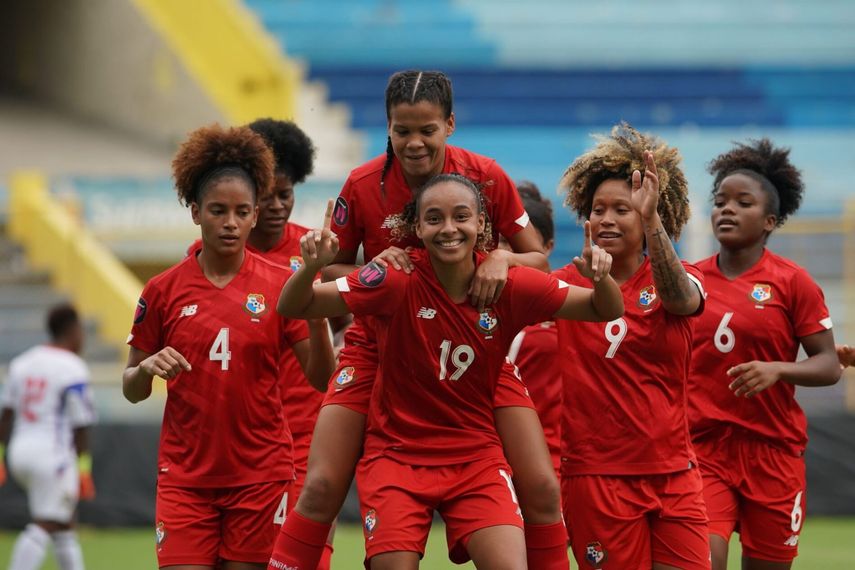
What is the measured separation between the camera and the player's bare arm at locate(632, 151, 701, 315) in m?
5.40

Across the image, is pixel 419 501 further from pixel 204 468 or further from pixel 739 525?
pixel 739 525

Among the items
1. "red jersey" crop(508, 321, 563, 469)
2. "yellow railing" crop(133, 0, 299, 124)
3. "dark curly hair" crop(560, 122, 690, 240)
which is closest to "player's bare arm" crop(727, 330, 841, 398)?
"dark curly hair" crop(560, 122, 690, 240)

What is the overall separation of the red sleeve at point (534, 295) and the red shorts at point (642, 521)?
2.69ft

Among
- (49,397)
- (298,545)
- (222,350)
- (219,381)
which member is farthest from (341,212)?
(49,397)

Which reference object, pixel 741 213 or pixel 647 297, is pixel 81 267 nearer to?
pixel 741 213

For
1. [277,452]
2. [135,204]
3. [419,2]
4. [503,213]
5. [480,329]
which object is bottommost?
[277,452]

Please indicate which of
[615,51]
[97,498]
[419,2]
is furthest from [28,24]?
[97,498]

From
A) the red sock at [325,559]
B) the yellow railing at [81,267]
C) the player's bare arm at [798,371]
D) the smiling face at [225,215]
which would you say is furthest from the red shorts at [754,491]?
the yellow railing at [81,267]

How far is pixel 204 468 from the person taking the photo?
5.54 m

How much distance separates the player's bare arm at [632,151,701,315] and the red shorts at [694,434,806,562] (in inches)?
40.4

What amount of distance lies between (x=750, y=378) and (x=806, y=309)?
70 centimetres

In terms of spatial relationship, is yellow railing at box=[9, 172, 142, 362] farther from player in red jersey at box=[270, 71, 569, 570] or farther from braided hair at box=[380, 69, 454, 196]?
braided hair at box=[380, 69, 454, 196]

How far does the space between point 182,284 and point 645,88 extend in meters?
15.3

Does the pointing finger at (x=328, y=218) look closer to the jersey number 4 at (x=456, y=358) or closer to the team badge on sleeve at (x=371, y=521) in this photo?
the jersey number 4 at (x=456, y=358)
